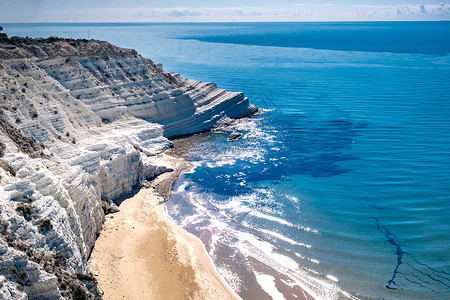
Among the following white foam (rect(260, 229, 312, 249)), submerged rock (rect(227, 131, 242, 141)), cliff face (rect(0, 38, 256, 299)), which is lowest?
white foam (rect(260, 229, 312, 249))

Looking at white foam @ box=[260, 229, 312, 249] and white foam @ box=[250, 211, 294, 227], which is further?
white foam @ box=[250, 211, 294, 227]

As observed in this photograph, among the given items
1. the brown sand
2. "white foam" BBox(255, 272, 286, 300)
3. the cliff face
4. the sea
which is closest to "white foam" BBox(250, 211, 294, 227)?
the sea

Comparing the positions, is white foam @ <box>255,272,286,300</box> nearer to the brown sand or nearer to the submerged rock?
the brown sand

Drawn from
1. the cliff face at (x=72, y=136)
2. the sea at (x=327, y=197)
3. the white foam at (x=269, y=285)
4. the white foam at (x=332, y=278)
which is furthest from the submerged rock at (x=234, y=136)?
the white foam at (x=332, y=278)

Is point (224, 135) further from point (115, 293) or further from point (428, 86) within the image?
point (428, 86)

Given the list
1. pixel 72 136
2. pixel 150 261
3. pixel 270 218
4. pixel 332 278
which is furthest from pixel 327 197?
pixel 72 136

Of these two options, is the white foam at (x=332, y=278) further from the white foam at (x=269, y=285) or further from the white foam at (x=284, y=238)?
the white foam at (x=269, y=285)

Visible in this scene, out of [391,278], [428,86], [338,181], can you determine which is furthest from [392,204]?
[428,86]
